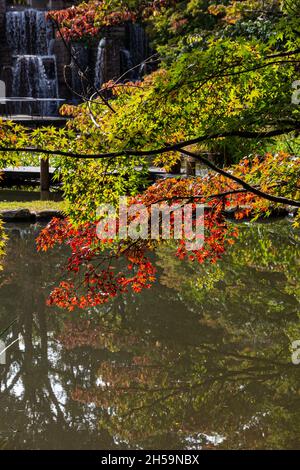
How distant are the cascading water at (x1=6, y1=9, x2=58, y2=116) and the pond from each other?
1702 cm

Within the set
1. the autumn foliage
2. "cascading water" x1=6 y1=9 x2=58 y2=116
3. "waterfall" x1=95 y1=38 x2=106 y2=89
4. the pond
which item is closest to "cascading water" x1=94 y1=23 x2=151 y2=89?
"waterfall" x1=95 y1=38 x2=106 y2=89

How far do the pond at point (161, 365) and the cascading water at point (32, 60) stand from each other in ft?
55.8

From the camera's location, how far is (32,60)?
2488cm

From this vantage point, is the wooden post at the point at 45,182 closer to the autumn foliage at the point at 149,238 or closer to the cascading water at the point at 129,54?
the autumn foliage at the point at 149,238

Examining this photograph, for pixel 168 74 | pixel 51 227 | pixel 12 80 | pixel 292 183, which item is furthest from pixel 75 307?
pixel 12 80

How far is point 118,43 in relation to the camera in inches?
995

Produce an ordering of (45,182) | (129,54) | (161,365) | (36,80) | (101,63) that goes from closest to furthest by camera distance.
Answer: (161,365)
(45,182)
(36,80)
(101,63)
(129,54)

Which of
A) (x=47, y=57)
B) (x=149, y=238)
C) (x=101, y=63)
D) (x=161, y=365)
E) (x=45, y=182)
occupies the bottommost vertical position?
(x=161, y=365)

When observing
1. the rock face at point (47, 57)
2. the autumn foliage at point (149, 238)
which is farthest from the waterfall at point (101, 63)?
the autumn foliage at point (149, 238)

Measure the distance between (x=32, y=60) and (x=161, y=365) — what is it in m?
20.9

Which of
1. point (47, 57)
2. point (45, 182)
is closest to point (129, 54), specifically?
point (47, 57)

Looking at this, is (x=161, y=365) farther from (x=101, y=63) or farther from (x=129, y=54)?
(x=129, y=54)

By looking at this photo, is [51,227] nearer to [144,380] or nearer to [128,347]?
[128,347]
